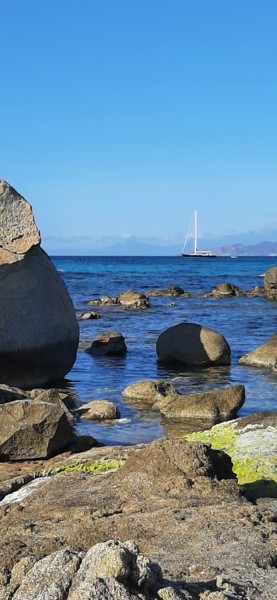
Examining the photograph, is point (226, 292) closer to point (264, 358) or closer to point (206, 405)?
point (264, 358)

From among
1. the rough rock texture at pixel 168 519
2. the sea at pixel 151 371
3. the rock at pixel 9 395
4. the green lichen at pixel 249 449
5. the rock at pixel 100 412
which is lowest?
the sea at pixel 151 371

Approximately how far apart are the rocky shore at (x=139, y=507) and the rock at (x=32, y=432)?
0.04 feet

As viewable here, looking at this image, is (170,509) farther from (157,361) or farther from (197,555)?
(157,361)

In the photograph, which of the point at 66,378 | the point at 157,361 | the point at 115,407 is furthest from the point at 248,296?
the point at 115,407

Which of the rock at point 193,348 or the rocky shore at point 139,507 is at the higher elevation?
the rocky shore at point 139,507

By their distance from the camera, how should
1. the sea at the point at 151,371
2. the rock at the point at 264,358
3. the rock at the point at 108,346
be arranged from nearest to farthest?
the sea at the point at 151,371
the rock at the point at 264,358
the rock at the point at 108,346

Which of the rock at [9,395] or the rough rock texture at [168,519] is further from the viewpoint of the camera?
the rock at [9,395]

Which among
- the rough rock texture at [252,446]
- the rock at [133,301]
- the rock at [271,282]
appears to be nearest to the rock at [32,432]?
the rough rock texture at [252,446]

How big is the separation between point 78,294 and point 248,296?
10388mm

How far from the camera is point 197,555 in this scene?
15.8 ft

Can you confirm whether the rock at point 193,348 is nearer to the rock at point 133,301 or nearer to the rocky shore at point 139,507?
the rocky shore at point 139,507

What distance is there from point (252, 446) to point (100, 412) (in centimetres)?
450

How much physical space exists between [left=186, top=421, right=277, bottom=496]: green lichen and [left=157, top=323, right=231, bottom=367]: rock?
8.69 meters

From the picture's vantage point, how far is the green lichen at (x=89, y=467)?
7.86 metres
